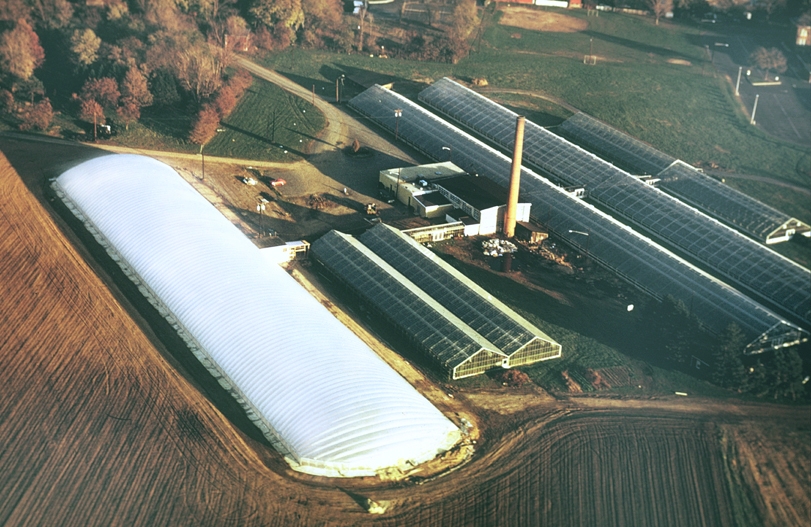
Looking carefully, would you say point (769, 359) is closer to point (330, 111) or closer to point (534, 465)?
point (534, 465)

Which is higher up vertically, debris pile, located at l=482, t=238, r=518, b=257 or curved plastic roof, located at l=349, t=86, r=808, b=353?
curved plastic roof, located at l=349, t=86, r=808, b=353

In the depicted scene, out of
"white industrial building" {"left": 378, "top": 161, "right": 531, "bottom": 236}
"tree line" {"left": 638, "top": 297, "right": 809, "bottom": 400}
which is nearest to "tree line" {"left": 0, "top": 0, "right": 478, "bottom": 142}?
"white industrial building" {"left": 378, "top": 161, "right": 531, "bottom": 236}

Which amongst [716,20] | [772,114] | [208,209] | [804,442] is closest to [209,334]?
[208,209]

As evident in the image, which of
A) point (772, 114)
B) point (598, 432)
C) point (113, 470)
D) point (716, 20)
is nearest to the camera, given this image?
point (113, 470)

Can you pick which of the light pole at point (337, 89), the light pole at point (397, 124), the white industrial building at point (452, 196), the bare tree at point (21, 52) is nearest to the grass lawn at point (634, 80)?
the light pole at point (337, 89)

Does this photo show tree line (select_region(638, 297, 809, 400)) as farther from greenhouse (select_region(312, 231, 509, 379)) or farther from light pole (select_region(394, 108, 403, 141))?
light pole (select_region(394, 108, 403, 141))

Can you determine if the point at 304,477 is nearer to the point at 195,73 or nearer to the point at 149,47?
the point at 195,73
